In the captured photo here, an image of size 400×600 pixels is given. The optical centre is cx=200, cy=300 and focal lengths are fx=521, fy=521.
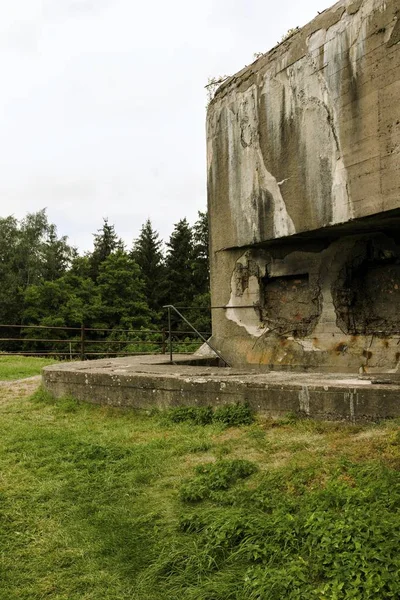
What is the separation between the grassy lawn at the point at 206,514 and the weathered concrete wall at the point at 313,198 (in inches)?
96.2

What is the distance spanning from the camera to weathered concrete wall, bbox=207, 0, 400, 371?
5.75 metres

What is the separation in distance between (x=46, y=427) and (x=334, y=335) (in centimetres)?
379

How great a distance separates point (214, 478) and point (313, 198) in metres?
3.95

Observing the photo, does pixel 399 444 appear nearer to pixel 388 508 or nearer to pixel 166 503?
pixel 388 508

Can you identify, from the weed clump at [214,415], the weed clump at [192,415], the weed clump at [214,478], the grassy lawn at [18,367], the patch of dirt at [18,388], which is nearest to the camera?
the weed clump at [214,478]

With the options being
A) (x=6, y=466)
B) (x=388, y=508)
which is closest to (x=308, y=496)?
(x=388, y=508)

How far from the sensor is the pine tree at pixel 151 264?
129 feet

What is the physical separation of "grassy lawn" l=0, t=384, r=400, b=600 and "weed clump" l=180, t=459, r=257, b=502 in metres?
0.01

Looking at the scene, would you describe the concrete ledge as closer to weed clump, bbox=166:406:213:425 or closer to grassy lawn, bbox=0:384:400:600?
weed clump, bbox=166:406:213:425

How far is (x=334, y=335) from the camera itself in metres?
6.92

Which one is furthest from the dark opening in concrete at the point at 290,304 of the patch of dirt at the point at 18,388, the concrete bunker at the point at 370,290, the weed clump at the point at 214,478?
the patch of dirt at the point at 18,388

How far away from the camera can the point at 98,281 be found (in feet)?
123

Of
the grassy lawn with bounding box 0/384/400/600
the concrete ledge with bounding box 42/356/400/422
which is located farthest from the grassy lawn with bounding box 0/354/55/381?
the grassy lawn with bounding box 0/384/400/600

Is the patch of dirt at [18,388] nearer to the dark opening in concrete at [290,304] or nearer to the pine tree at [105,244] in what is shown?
the dark opening in concrete at [290,304]
